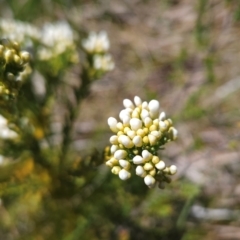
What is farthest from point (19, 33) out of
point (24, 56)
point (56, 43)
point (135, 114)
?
point (135, 114)

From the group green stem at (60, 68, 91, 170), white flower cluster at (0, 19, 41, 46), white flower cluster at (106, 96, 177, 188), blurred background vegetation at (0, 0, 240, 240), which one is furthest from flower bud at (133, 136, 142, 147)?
white flower cluster at (0, 19, 41, 46)

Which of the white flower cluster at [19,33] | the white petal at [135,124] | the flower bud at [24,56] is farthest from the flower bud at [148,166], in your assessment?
the white flower cluster at [19,33]

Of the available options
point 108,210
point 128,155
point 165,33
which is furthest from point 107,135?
point 128,155

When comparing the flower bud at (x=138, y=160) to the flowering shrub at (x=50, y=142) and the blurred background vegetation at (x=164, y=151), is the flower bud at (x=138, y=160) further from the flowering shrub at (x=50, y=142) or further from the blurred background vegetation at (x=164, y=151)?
the blurred background vegetation at (x=164, y=151)

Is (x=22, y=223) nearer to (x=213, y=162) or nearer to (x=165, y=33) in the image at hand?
(x=213, y=162)

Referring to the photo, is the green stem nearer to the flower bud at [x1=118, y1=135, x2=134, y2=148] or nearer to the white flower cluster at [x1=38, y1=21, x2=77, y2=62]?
the white flower cluster at [x1=38, y1=21, x2=77, y2=62]
